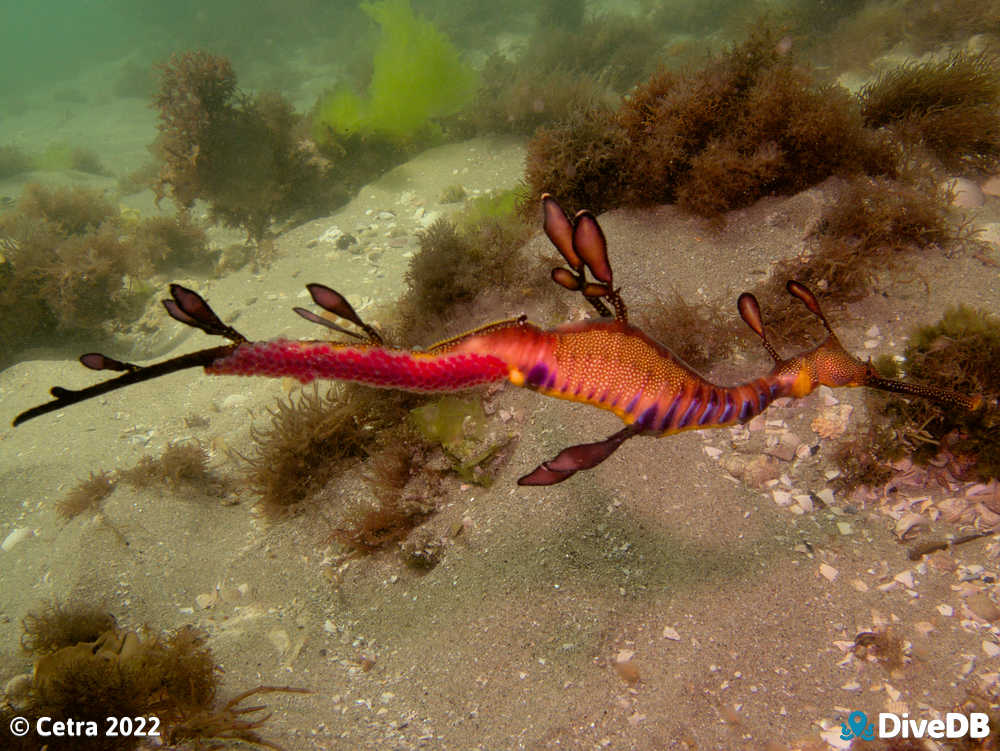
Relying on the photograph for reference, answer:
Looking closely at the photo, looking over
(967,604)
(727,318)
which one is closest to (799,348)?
(727,318)

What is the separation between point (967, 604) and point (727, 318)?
2608mm

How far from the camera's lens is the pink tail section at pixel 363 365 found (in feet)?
5.15

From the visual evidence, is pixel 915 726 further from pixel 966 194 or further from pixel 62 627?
pixel 62 627

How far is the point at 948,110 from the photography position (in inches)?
201

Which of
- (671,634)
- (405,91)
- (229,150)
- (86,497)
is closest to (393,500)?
(671,634)

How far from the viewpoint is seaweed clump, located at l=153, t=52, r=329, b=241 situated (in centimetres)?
1025

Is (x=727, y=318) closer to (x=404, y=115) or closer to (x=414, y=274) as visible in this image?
(x=414, y=274)

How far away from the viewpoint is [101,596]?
4.69 metres

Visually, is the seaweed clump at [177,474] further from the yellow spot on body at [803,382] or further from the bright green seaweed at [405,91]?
the bright green seaweed at [405,91]

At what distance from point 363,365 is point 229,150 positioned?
11.8m

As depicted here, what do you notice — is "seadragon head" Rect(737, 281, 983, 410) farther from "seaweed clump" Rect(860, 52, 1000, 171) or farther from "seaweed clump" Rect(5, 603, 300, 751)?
"seaweed clump" Rect(860, 52, 1000, 171)

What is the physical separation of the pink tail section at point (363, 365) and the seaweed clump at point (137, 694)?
3.00 metres

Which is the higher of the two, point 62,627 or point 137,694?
point 62,627

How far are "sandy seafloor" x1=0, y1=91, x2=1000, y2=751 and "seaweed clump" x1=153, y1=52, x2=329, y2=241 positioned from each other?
7574 mm
